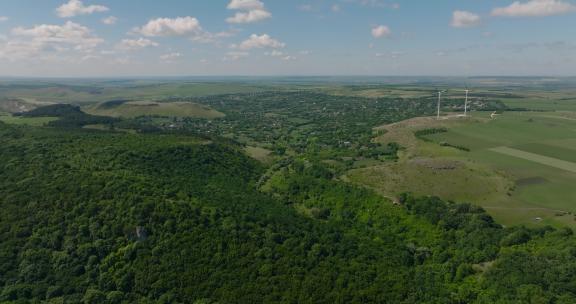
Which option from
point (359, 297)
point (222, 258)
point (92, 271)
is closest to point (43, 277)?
point (92, 271)

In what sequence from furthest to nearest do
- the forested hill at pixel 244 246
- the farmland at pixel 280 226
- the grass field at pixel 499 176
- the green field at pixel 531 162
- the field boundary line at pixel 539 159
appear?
the field boundary line at pixel 539 159
the green field at pixel 531 162
the grass field at pixel 499 176
the farmland at pixel 280 226
the forested hill at pixel 244 246

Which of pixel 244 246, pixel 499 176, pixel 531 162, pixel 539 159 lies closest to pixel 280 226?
pixel 244 246

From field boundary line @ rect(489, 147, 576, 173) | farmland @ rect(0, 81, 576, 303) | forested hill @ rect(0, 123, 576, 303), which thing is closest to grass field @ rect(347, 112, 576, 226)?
field boundary line @ rect(489, 147, 576, 173)

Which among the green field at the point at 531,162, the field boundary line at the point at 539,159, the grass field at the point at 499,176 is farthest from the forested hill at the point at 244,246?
the field boundary line at the point at 539,159

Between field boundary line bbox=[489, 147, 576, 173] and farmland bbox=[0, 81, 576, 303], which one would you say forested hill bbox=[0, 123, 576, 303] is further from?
field boundary line bbox=[489, 147, 576, 173]

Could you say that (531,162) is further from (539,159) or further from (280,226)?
(280,226)

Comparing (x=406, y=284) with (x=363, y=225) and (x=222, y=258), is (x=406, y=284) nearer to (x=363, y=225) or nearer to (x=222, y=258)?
(x=363, y=225)

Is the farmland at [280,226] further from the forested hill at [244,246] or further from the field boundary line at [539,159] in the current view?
the field boundary line at [539,159]
